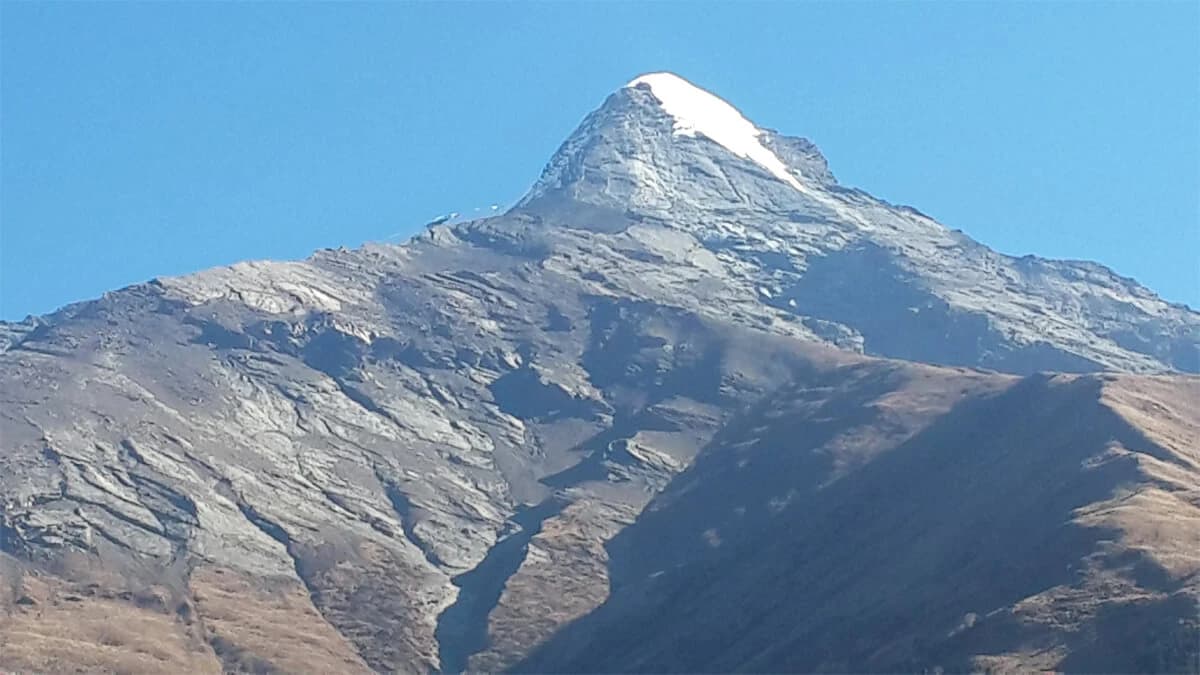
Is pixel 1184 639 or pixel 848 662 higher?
pixel 848 662

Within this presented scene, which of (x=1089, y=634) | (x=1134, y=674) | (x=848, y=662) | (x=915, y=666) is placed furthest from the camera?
(x=848, y=662)

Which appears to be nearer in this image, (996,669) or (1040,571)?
(996,669)

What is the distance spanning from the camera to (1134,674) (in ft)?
529

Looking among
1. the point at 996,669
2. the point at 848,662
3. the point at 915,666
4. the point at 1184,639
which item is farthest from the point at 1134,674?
the point at 848,662

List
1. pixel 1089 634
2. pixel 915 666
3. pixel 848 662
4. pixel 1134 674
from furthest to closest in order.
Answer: pixel 848 662 → pixel 915 666 → pixel 1089 634 → pixel 1134 674

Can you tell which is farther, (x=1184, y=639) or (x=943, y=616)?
(x=943, y=616)

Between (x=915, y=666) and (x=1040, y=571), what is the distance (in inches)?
840

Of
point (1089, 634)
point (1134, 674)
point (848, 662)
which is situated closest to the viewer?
point (1134, 674)

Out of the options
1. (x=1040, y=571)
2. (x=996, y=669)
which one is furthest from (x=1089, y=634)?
(x=1040, y=571)

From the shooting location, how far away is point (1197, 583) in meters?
175

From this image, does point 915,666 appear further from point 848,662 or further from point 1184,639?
point 1184,639

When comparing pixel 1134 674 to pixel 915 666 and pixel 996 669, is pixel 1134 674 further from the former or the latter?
pixel 915 666

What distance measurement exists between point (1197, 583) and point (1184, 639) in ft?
44.6

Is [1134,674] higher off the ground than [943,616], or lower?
lower
